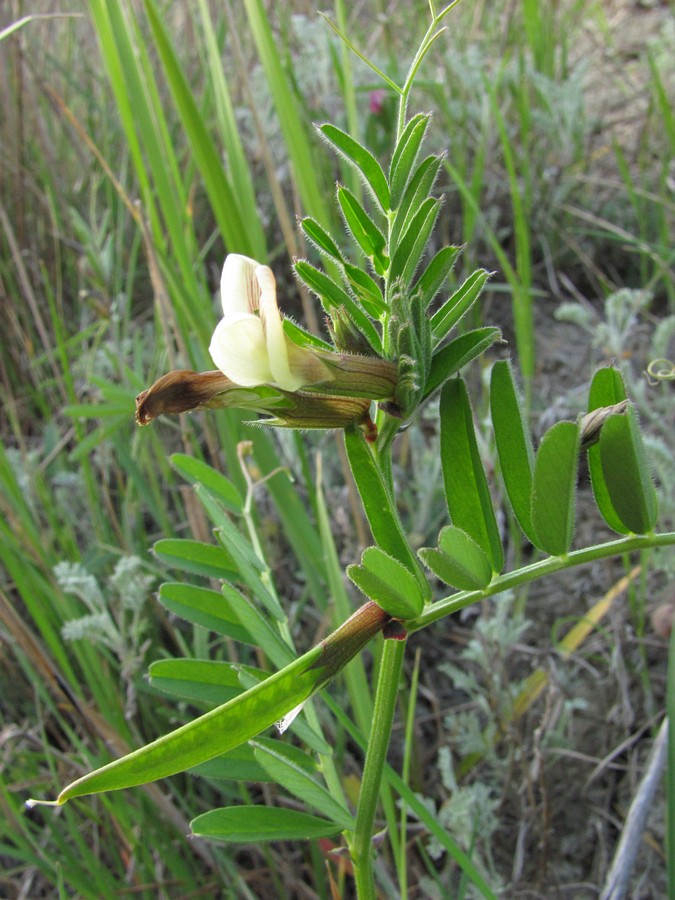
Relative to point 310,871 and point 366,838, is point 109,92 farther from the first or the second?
point 366,838

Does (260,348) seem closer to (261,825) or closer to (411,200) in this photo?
(411,200)

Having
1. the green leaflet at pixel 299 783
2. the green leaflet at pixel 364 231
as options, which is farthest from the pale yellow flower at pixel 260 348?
the green leaflet at pixel 299 783

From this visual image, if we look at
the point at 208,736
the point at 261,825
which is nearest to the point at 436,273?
the point at 208,736

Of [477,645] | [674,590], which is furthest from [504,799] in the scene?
[674,590]

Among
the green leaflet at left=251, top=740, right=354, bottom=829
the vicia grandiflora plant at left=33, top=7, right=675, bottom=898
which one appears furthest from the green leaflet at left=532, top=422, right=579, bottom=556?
the green leaflet at left=251, top=740, right=354, bottom=829

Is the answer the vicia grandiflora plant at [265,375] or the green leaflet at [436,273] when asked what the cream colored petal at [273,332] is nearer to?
the vicia grandiflora plant at [265,375]

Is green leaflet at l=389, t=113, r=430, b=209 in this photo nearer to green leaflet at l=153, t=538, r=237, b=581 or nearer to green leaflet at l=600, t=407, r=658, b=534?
green leaflet at l=600, t=407, r=658, b=534
